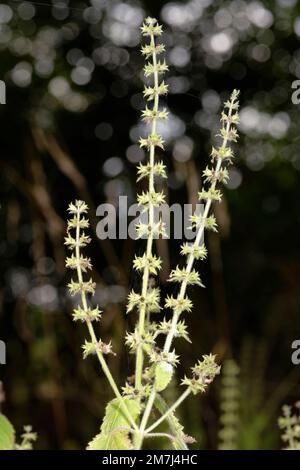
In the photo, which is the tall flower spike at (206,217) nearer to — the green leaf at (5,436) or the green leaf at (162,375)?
the green leaf at (162,375)

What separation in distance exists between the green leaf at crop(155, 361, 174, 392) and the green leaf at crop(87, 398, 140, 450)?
0.04 meters

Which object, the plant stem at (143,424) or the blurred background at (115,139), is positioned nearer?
the plant stem at (143,424)

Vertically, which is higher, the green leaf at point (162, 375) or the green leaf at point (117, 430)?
the green leaf at point (162, 375)

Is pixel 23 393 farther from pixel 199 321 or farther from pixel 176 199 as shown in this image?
pixel 176 199

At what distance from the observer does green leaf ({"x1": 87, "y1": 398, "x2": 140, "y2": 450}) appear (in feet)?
2.11

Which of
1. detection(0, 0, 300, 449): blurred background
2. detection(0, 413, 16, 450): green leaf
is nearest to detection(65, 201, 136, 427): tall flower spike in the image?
detection(0, 413, 16, 450): green leaf

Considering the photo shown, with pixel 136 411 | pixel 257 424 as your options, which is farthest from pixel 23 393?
pixel 136 411

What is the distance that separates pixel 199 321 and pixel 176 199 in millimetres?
930

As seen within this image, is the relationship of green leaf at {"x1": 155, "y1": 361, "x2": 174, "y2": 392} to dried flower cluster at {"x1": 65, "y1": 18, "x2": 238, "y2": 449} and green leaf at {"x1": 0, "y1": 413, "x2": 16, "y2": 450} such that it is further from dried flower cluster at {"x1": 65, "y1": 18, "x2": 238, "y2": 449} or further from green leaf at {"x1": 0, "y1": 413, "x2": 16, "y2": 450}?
green leaf at {"x1": 0, "y1": 413, "x2": 16, "y2": 450}

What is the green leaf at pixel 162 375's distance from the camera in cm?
62

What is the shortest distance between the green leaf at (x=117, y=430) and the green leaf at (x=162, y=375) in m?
0.04

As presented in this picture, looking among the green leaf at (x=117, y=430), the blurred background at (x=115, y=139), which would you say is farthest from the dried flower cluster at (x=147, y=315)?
the blurred background at (x=115, y=139)

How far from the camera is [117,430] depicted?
625 mm

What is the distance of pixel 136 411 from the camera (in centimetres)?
64
